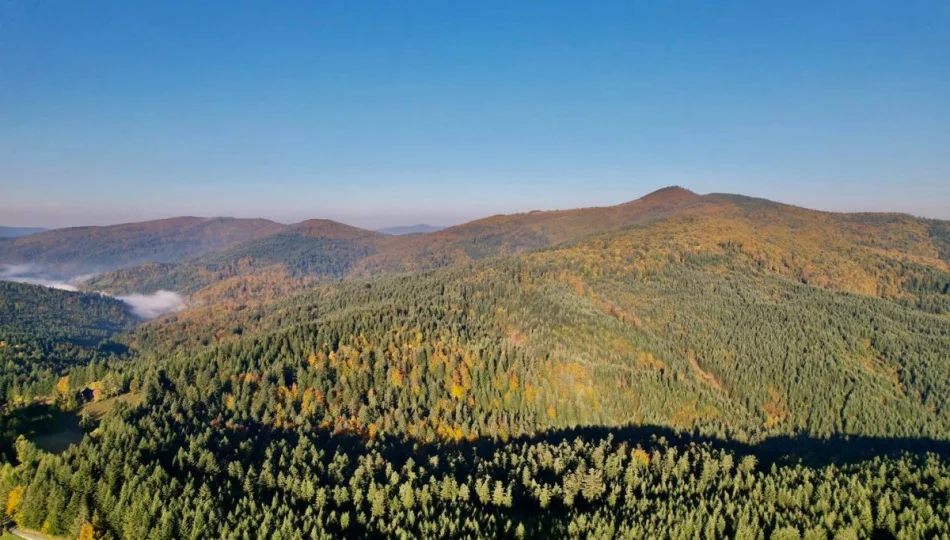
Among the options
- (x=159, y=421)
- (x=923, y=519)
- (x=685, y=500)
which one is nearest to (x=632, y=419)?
(x=685, y=500)

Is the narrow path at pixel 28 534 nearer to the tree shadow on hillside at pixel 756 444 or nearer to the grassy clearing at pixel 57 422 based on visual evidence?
the grassy clearing at pixel 57 422

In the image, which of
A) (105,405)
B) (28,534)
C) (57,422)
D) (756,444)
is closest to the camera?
(28,534)

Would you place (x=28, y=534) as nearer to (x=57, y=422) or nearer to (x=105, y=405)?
(x=57, y=422)

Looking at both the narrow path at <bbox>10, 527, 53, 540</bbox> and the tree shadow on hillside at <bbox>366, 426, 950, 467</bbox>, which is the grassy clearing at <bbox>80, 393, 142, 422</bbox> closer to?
the narrow path at <bbox>10, 527, 53, 540</bbox>

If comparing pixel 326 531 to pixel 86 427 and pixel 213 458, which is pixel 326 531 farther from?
pixel 86 427

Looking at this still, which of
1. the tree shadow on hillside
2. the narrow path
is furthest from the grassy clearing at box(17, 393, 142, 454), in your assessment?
the tree shadow on hillside

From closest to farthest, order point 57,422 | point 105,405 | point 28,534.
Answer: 1. point 28,534
2. point 57,422
3. point 105,405

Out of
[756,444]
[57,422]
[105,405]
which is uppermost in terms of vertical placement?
[105,405]

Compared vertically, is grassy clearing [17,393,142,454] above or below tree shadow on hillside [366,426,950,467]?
above

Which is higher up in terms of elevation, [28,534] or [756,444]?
[28,534]

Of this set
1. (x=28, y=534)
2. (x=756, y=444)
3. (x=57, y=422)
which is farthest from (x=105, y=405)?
(x=756, y=444)

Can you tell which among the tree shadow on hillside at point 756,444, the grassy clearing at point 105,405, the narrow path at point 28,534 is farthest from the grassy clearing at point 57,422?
the tree shadow on hillside at point 756,444
